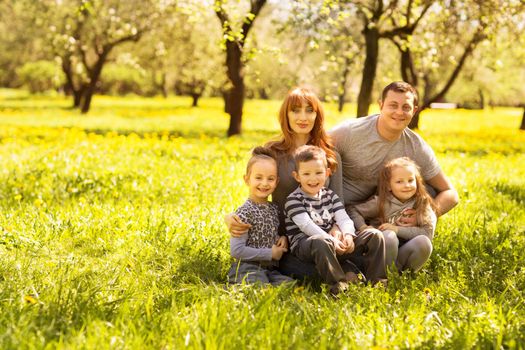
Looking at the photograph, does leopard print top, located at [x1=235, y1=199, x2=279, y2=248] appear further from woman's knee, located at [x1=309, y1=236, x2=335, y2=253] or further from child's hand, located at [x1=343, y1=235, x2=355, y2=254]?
child's hand, located at [x1=343, y1=235, x2=355, y2=254]

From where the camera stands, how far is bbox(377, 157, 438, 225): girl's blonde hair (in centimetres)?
450

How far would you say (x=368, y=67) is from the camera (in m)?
13.7

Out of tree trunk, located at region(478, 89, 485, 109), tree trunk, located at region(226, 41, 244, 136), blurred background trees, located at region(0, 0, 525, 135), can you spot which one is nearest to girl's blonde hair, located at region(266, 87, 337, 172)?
blurred background trees, located at region(0, 0, 525, 135)

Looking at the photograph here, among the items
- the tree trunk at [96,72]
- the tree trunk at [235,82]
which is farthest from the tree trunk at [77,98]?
the tree trunk at [235,82]

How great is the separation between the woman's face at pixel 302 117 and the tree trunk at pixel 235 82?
33.6ft

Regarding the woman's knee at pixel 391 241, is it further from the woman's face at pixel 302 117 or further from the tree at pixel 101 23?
the tree at pixel 101 23

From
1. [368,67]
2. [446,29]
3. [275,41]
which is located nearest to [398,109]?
[368,67]

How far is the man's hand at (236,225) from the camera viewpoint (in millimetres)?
4305

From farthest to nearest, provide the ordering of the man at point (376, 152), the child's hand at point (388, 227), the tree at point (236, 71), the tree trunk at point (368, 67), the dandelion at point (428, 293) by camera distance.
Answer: the tree at point (236, 71) < the tree trunk at point (368, 67) < the man at point (376, 152) < the child's hand at point (388, 227) < the dandelion at point (428, 293)

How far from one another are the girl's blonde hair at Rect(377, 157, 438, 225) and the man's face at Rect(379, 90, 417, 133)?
0.92ft

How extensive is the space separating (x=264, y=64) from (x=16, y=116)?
11626mm

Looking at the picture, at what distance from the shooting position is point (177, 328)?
308 centimetres

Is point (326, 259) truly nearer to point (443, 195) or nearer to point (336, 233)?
point (336, 233)

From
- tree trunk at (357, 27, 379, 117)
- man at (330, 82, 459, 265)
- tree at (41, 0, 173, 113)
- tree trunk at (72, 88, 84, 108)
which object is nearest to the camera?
man at (330, 82, 459, 265)
